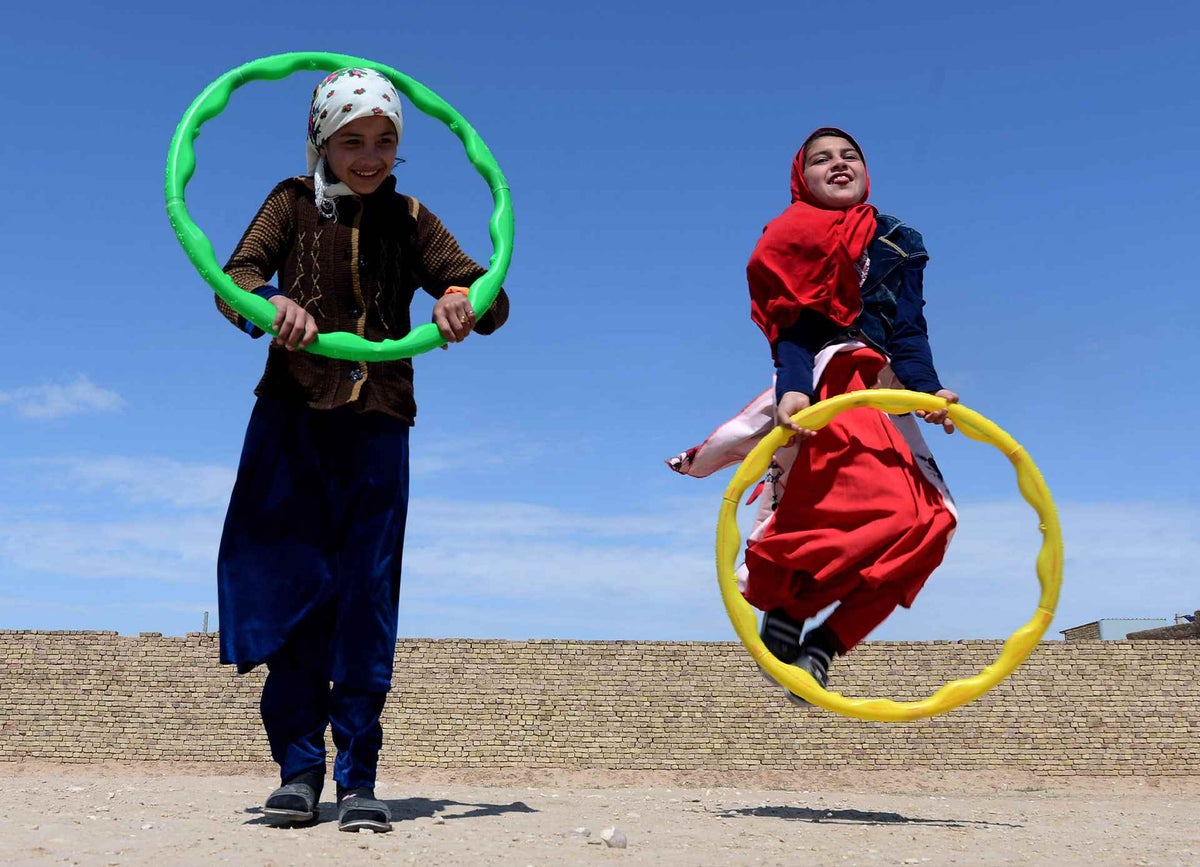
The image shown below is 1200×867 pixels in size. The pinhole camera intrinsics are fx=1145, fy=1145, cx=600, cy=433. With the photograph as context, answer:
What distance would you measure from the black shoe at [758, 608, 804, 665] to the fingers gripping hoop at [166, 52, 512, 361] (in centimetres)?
158

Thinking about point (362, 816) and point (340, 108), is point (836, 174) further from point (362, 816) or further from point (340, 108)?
point (362, 816)

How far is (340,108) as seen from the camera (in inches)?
160

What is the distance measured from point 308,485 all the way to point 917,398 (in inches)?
86.0

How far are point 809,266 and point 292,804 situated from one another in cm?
266

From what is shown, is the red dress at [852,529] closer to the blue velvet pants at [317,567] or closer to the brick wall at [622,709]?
the blue velvet pants at [317,567]

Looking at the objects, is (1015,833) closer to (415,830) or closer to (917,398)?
(917,398)

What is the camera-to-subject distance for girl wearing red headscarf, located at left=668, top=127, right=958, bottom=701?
4.13m

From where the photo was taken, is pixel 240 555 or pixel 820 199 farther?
pixel 820 199

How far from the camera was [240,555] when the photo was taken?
3.99 m

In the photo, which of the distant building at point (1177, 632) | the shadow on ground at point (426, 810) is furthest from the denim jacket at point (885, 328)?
the distant building at point (1177, 632)

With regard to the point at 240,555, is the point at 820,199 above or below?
above

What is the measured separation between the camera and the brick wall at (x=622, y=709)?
1891 cm

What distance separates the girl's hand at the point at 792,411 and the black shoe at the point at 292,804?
2074 millimetres

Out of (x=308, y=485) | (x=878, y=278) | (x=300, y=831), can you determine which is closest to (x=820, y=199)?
(x=878, y=278)
